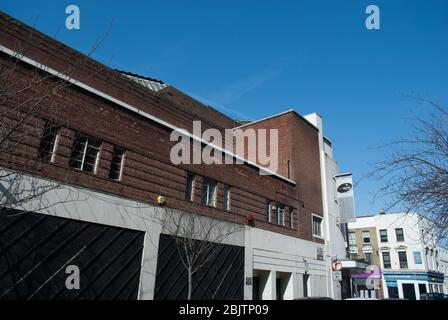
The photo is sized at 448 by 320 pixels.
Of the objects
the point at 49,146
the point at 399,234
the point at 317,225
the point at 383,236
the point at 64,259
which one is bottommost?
the point at 64,259

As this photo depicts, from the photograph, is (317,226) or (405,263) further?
(405,263)

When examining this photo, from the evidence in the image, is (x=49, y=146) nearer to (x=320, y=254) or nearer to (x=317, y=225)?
(x=320, y=254)

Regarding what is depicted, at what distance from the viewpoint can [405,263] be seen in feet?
141

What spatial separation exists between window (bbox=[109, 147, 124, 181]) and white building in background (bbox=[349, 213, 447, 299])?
124 feet

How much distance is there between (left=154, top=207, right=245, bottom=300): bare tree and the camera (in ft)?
45.8

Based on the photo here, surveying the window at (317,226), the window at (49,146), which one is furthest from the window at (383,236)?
the window at (49,146)

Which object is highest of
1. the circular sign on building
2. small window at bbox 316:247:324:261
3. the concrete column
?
small window at bbox 316:247:324:261

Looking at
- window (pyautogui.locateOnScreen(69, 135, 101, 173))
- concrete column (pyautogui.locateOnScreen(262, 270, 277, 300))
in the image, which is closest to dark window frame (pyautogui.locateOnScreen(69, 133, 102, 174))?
window (pyautogui.locateOnScreen(69, 135, 101, 173))

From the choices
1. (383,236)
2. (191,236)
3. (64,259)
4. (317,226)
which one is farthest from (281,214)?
(383,236)

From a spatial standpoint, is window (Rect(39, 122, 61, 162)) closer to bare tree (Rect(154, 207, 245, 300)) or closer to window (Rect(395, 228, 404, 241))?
bare tree (Rect(154, 207, 245, 300))

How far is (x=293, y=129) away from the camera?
25.5 meters

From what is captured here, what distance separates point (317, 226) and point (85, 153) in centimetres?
1977

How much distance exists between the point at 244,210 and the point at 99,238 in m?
9.23

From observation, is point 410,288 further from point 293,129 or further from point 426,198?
point 426,198
